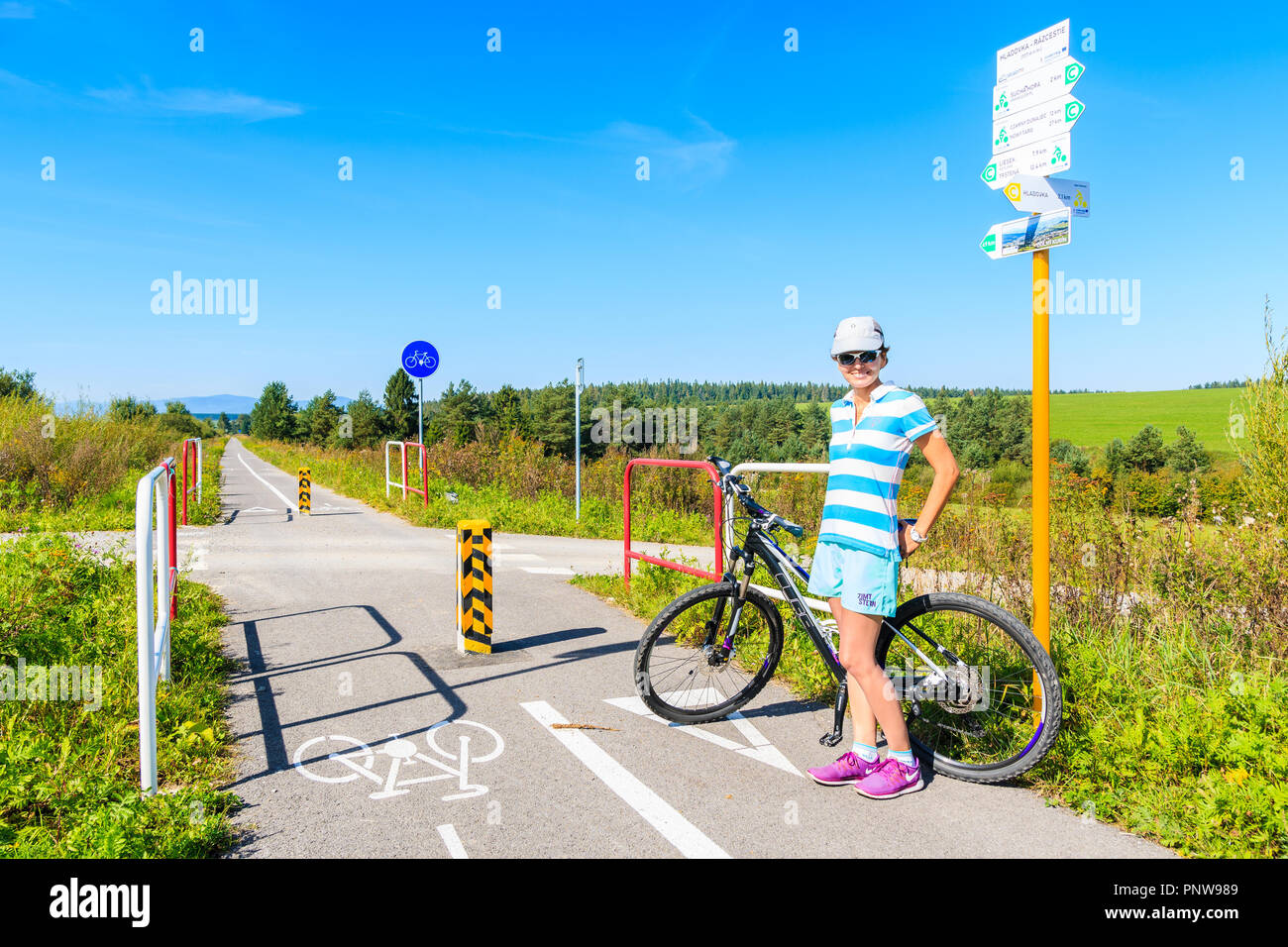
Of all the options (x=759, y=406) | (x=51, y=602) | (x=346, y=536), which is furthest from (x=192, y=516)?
(x=759, y=406)

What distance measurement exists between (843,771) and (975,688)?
76cm

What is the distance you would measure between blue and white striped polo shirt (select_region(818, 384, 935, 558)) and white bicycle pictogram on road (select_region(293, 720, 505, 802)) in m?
2.12

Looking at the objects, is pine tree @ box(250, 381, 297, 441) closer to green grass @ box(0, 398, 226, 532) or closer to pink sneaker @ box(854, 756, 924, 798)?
green grass @ box(0, 398, 226, 532)

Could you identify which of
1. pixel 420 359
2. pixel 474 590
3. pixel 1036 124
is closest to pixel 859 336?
pixel 1036 124

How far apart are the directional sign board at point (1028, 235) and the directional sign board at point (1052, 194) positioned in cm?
4

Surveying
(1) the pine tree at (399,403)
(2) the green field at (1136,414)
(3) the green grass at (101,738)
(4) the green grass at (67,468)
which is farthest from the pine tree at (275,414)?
(3) the green grass at (101,738)

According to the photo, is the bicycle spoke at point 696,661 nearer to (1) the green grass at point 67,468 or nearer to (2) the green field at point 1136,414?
(1) the green grass at point 67,468

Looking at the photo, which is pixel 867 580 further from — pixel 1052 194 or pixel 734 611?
pixel 1052 194

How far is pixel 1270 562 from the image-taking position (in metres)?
5.35

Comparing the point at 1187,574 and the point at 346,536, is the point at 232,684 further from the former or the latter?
the point at 346,536

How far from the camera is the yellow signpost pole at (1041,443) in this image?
398 cm

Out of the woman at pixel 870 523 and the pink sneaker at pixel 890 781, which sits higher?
the woman at pixel 870 523

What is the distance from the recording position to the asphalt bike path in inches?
128
